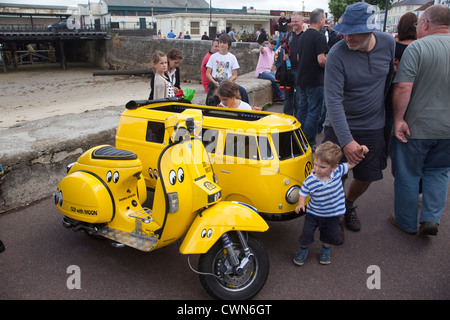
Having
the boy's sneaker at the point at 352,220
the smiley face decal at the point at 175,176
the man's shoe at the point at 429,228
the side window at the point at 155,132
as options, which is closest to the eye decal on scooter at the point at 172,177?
the smiley face decal at the point at 175,176

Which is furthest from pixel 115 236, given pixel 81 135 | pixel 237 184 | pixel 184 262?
pixel 81 135

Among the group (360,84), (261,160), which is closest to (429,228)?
(360,84)

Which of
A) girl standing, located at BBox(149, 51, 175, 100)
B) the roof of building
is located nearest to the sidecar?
girl standing, located at BBox(149, 51, 175, 100)

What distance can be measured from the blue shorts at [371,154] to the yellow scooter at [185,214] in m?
1.49

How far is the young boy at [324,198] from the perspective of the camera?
3193 millimetres

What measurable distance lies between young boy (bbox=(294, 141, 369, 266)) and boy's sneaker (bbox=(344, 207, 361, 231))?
0.73 meters

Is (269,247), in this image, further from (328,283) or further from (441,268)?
(441,268)

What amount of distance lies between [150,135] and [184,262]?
1562 mm

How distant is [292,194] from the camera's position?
354 centimetres

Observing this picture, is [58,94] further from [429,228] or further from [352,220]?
[429,228]

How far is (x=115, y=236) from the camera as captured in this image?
3.30m

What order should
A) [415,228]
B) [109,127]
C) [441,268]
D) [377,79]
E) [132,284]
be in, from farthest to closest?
1. [109,127]
2. [415,228]
3. [377,79]
4. [441,268]
5. [132,284]

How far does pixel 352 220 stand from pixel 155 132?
2.47 m

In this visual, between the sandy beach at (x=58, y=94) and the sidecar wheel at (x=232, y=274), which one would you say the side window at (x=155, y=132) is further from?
the sandy beach at (x=58, y=94)
